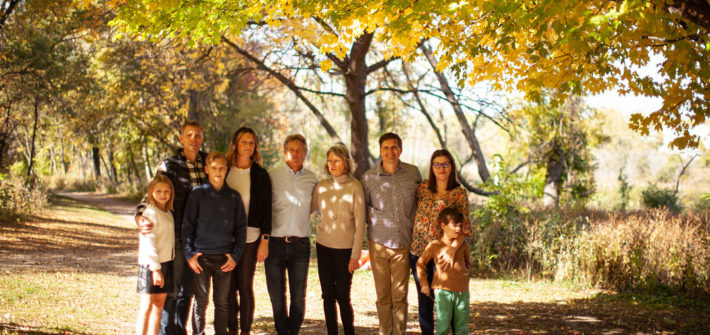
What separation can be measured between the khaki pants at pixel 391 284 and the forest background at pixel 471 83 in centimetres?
182

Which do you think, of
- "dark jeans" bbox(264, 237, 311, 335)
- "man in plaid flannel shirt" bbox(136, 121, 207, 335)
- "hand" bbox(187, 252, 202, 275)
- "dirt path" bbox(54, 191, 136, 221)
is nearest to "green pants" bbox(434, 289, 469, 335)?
"dark jeans" bbox(264, 237, 311, 335)

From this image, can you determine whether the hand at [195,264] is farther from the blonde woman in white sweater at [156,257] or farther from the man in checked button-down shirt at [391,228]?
the man in checked button-down shirt at [391,228]

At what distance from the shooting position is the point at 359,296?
24.3 feet

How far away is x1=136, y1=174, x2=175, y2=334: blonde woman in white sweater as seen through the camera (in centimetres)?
382

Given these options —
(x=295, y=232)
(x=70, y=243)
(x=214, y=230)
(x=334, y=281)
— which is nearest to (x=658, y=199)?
(x=334, y=281)

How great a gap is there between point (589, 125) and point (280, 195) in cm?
1453

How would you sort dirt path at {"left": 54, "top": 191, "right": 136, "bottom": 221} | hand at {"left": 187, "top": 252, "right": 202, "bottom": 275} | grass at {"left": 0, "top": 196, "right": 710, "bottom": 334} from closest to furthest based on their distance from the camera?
1. hand at {"left": 187, "top": 252, "right": 202, "bottom": 275}
2. grass at {"left": 0, "top": 196, "right": 710, "bottom": 334}
3. dirt path at {"left": 54, "top": 191, "right": 136, "bottom": 221}

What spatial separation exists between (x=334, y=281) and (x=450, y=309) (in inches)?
37.4

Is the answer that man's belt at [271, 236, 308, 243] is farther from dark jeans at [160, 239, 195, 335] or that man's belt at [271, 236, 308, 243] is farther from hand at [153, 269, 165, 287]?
hand at [153, 269, 165, 287]

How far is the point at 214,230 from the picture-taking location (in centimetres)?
400

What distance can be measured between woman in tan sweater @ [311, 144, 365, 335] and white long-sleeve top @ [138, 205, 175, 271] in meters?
1.13

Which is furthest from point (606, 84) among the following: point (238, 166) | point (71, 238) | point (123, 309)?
point (71, 238)

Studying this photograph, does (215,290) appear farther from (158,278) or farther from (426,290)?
(426,290)

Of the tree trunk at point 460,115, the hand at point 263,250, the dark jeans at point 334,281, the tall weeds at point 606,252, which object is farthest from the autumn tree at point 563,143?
the hand at point 263,250
